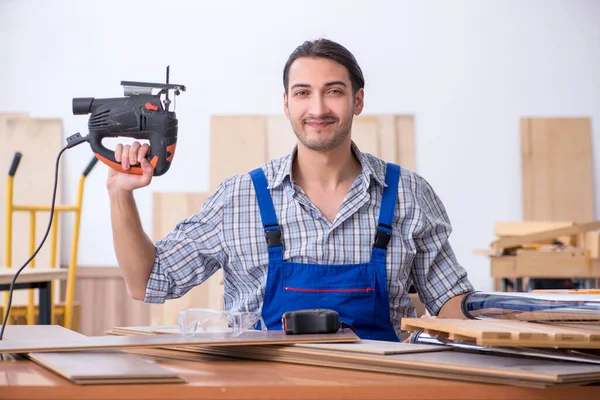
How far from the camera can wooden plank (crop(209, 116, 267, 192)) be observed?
542cm

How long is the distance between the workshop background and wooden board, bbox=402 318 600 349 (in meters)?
4.57

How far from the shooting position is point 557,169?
18.6 ft

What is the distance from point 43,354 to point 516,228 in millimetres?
4246

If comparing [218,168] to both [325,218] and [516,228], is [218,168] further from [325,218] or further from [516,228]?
[325,218]

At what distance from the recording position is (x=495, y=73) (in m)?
5.64

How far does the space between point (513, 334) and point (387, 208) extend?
1.05 metres

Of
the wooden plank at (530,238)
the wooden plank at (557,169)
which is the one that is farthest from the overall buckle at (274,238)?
the wooden plank at (557,169)

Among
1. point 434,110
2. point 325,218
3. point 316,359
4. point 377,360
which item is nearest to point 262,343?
point 316,359

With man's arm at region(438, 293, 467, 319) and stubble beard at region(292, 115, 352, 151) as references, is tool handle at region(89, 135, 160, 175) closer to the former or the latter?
stubble beard at region(292, 115, 352, 151)

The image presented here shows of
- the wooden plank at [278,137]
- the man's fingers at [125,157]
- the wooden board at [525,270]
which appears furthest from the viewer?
the wooden plank at [278,137]

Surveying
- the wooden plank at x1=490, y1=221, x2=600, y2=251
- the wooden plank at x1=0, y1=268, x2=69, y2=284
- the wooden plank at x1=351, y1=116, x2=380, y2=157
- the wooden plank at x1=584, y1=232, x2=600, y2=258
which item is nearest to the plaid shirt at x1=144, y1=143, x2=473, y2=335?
the wooden plank at x1=0, y1=268, x2=69, y2=284

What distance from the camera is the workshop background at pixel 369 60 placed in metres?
5.61

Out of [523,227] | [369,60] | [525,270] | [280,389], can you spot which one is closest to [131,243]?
[280,389]

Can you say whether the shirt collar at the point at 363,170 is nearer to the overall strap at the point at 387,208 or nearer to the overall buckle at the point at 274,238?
the overall strap at the point at 387,208
